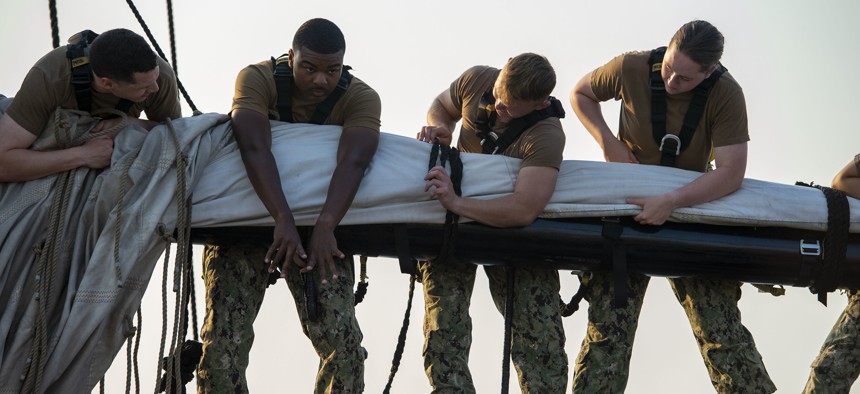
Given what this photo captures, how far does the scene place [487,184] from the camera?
860 centimetres

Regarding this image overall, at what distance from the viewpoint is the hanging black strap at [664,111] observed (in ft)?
29.4

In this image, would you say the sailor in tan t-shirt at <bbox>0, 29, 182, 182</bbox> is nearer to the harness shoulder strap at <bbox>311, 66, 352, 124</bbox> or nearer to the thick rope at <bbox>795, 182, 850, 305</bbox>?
the harness shoulder strap at <bbox>311, 66, 352, 124</bbox>

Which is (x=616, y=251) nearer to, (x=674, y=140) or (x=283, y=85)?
(x=674, y=140)

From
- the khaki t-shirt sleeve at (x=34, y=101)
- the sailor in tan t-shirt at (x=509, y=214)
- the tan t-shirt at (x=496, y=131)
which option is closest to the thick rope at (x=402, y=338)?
the sailor in tan t-shirt at (x=509, y=214)

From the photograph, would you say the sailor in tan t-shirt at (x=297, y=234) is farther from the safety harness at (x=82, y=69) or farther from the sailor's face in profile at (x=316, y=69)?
the safety harness at (x=82, y=69)

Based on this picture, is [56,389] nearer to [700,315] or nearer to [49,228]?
[49,228]

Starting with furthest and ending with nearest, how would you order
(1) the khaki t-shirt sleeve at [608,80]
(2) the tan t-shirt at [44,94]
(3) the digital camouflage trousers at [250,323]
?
1. (1) the khaki t-shirt sleeve at [608,80]
2. (3) the digital camouflage trousers at [250,323]
3. (2) the tan t-shirt at [44,94]

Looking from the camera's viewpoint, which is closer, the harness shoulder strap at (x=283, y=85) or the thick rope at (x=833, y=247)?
the harness shoulder strap at (x=283, y=85)

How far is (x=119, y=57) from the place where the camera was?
786 cm

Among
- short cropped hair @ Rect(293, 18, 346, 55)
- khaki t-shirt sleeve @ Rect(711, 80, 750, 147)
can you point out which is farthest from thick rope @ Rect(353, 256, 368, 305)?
khaki t-shirt sleeve @ Rect(711, 80, 750, 147)

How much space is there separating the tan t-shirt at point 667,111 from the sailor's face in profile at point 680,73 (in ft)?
0.31

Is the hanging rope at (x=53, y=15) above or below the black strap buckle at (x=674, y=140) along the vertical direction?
above

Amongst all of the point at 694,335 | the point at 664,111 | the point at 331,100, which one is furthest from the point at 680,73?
the point at 331,100

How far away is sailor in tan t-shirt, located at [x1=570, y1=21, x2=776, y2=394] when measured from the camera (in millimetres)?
8820
